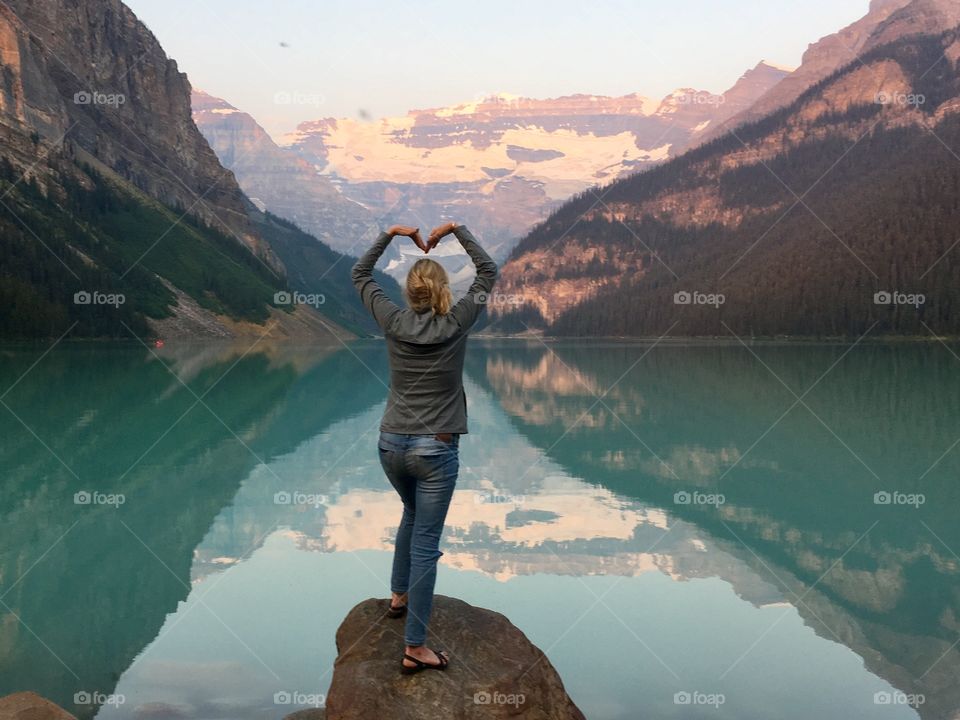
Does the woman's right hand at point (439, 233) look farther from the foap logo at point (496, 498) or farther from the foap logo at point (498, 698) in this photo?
the foap logo at point (496, 498)

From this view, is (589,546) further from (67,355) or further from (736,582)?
(67,355)

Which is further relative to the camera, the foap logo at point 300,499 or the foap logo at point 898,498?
the foap logo at point 898,498

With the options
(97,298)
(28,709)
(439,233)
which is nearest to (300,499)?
(28,709)

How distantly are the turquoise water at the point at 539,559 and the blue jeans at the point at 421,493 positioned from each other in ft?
8.44

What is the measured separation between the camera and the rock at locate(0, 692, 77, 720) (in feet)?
27.2

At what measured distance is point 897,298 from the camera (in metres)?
166

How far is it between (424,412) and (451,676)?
2405mm

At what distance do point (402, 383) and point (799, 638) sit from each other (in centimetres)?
709

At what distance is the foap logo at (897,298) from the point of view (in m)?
163

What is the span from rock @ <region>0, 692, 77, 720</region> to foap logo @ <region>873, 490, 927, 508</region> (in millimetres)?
18681

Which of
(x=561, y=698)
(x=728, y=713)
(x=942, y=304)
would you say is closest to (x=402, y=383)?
(x=561, y=698)

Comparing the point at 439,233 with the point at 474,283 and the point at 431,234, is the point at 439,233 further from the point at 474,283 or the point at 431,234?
the point at 474,283

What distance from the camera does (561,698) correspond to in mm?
8703

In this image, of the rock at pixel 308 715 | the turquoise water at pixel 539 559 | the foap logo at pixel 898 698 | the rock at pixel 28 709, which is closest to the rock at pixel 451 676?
the rock at pixel 308 715
